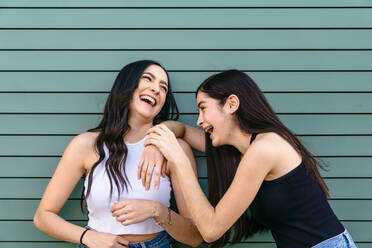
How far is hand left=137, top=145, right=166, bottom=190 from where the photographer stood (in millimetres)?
1785

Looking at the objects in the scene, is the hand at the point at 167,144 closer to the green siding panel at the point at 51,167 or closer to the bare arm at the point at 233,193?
the bare arm at the point at 233,193

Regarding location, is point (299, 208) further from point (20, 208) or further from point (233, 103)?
point (20, 208)

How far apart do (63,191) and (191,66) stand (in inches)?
51.1

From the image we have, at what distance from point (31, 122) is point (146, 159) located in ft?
3.95

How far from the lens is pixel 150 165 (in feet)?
5.90

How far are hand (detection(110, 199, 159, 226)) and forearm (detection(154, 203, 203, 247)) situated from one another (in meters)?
0.08

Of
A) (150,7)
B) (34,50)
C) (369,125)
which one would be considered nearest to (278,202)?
(369,125)

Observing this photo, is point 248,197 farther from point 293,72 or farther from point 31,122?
point 31,122

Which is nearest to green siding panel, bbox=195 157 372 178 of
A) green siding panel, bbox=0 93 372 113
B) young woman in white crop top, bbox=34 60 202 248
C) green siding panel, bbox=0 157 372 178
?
green siding panel, bbox=0 157 372 178

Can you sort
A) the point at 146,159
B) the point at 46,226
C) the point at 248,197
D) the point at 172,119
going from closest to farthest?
the point at 248,197, the point at 146,159, the point at 46,226, the point at 172,119

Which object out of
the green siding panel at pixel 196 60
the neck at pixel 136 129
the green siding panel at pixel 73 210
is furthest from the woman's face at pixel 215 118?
the green siding panel at pixel 73 210

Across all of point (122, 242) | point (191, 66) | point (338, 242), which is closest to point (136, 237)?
point (122, 242)

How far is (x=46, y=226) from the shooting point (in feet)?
6.75

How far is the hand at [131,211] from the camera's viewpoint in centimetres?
182
